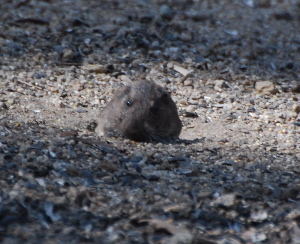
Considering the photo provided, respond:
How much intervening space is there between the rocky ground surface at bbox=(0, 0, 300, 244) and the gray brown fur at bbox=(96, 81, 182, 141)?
0.74 feet

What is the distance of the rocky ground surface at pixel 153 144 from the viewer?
10.3 feet

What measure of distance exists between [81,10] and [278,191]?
5.97m

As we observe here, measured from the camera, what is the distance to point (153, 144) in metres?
4.80

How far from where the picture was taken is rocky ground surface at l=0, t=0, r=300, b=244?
10.3ft

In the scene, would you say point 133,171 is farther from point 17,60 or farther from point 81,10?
point 81,10

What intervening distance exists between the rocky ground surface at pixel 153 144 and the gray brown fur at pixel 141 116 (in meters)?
0.22

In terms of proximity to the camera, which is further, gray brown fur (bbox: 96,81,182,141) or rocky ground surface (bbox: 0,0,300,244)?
gray brown fur (bbox: 96,81,182,141)

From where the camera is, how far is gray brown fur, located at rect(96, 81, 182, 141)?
5.21 metres

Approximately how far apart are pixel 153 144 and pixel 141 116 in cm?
53

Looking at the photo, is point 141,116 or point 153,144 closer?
point 153,144

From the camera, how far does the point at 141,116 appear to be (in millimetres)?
5258

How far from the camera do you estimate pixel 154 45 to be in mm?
7727

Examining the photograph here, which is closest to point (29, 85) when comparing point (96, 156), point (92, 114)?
point (92, 114)

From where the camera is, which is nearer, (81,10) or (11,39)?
(11,39)
